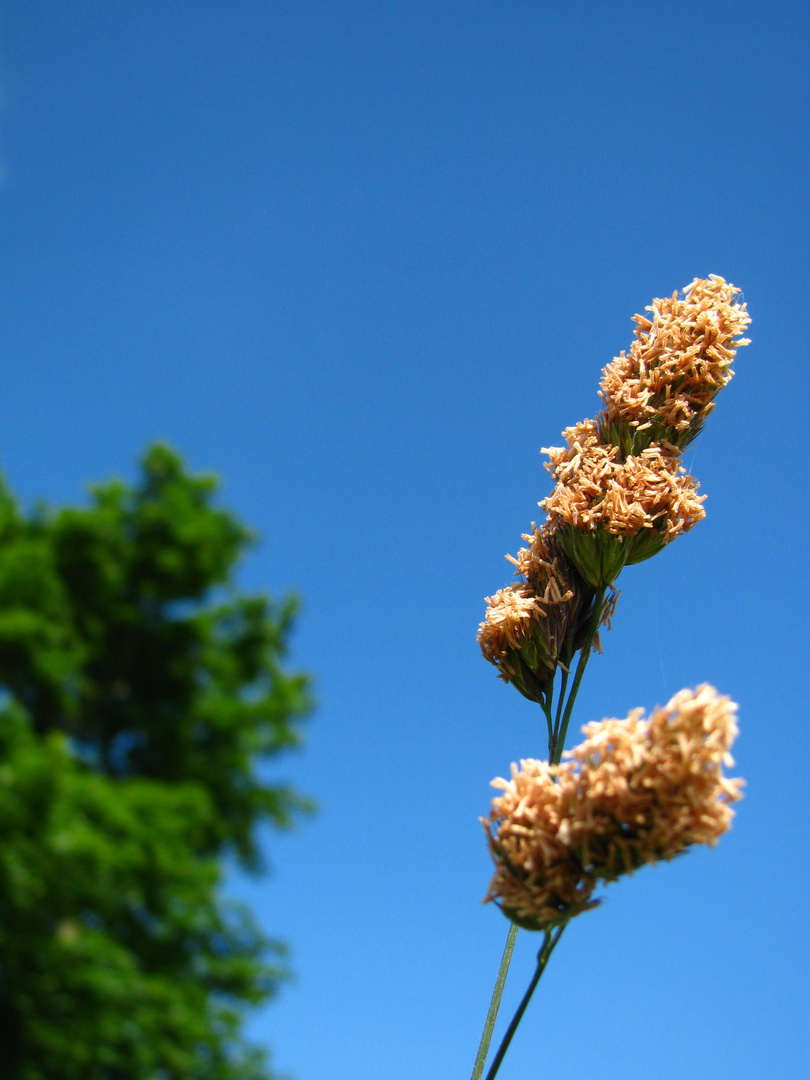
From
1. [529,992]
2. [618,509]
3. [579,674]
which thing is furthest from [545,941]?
[618,509]

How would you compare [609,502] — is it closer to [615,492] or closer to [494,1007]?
[615,492]

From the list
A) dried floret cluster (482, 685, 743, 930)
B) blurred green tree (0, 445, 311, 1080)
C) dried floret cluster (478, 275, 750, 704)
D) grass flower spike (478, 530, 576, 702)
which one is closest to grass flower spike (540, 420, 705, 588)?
dried floret cluster (478, 275, 750, 704)

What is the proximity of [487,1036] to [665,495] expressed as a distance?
2.70m

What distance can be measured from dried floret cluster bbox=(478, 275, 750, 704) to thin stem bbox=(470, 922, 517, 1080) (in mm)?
1245

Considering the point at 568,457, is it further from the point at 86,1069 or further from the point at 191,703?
the point at 86,1069

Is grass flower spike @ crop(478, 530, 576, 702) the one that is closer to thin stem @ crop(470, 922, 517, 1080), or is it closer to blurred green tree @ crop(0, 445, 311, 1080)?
thin stem @ crop(470, 922, 517, 1080)

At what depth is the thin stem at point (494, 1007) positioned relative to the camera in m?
3.74

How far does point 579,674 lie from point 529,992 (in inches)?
72.2

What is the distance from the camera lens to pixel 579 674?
15.1ft

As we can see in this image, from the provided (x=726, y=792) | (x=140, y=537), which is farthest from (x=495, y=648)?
(x=140, y=537)

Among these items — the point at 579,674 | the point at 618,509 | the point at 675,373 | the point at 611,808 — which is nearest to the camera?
the point at 611,808

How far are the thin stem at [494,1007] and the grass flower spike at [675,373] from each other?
2.57m

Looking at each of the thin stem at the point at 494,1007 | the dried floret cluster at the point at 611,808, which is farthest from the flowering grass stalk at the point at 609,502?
the dried floret cluster at the point at 611,808

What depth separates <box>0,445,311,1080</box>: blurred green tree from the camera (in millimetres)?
2170
